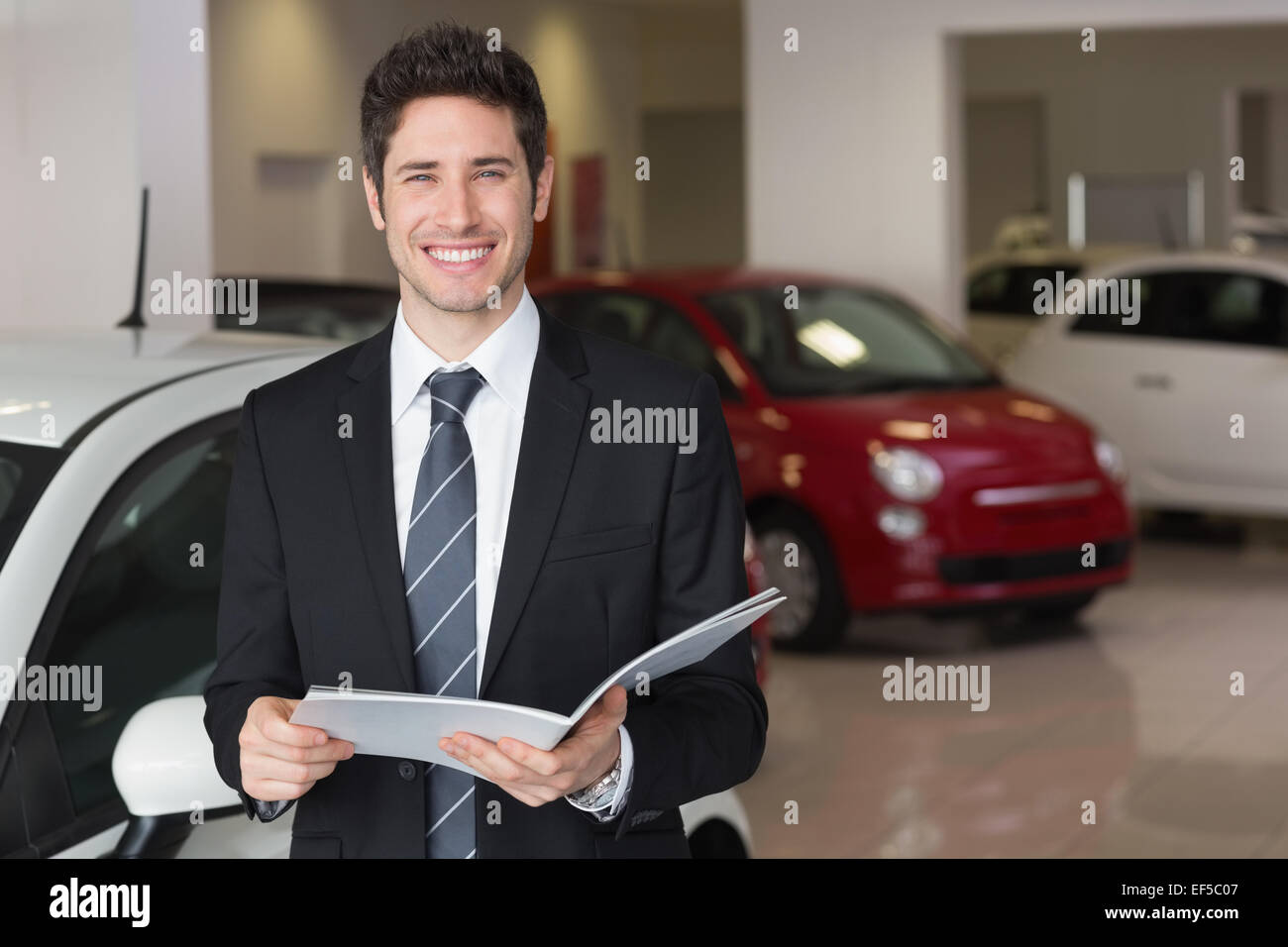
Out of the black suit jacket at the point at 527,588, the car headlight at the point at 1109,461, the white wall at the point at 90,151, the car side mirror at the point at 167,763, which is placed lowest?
the car headlight at the point at 1109,461

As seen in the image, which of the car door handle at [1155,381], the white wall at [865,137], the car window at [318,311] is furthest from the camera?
the white wall at [865,137]

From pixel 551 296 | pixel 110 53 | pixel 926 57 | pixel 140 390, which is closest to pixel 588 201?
pixel 926 57

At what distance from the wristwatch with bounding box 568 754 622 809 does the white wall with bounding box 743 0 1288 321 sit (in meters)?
9.29

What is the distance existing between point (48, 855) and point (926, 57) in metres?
9.33

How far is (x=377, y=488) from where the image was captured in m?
1.94

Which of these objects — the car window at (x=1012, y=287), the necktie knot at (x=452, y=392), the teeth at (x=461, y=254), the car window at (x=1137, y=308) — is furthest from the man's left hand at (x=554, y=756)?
the car window at (x=1012, y=287)

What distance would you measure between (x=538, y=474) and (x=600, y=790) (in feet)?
1.11

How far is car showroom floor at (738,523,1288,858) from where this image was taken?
5.38 metres

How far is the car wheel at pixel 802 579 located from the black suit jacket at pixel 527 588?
5.72 m

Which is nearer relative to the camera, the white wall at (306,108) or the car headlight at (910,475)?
the car headlight at (910,475)

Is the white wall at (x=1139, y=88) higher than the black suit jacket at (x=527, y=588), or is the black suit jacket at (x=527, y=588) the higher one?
the white wall at (x=1139, y=88)

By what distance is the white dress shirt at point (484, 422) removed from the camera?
76.7 inches

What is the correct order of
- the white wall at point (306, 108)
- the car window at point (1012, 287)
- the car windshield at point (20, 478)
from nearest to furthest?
1. the car windshield at point (20, 478)
2. the white wall at point (306, 108)
3. the car window at point (1012, 287)

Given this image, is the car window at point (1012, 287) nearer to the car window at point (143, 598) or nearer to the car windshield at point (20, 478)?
the car window at point (143, 598)
